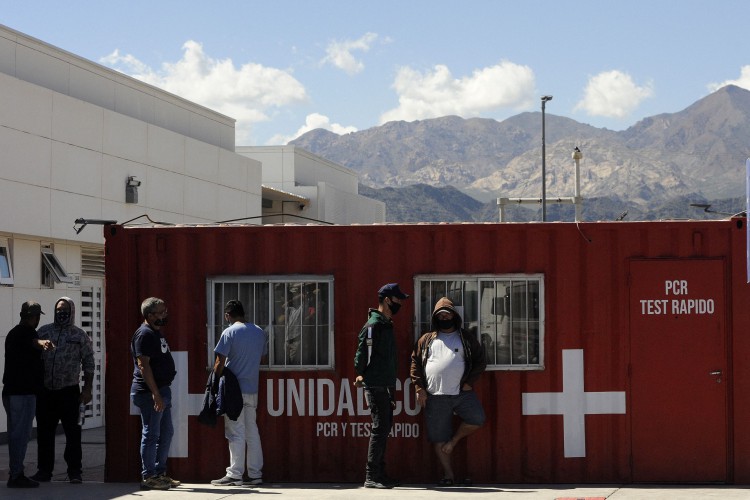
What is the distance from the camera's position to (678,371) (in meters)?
11.9

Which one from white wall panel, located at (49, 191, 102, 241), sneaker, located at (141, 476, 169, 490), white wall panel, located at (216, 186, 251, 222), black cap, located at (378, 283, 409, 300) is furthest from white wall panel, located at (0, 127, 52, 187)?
black cap, located at (378, 283, 409, 300)

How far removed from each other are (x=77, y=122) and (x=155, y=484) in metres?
9.99

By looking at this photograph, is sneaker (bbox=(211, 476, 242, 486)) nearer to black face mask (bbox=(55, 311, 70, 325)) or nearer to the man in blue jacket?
the man in blue jacket

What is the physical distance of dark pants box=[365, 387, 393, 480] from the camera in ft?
38.2

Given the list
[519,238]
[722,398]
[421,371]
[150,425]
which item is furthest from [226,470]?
[722,398]

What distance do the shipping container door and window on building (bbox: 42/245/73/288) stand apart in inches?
417

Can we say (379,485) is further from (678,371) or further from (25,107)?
(25,107)

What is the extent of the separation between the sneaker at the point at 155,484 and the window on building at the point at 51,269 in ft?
27.4

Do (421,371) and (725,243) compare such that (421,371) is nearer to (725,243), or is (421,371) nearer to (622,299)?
(622,299)

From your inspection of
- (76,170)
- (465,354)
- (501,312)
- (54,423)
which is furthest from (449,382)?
(76,170)

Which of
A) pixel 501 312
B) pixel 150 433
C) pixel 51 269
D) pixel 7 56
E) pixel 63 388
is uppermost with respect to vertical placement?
pixel 7 56

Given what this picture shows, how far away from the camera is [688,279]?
11.9 m

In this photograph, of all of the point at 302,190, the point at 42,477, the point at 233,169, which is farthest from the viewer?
the point at 302,190

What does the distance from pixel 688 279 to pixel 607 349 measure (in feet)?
3.47
